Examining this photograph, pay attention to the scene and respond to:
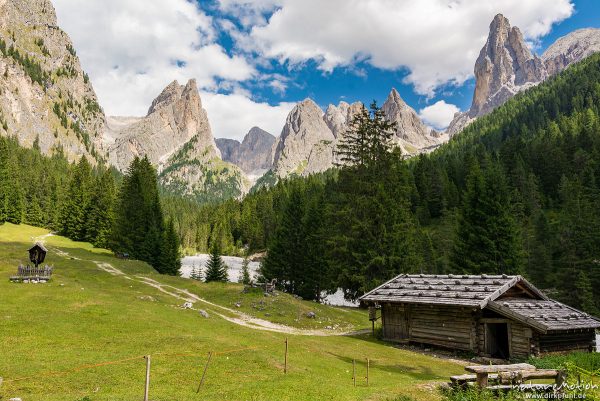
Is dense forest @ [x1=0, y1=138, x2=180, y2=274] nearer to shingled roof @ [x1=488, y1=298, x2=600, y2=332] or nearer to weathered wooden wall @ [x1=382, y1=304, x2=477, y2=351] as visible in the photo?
weathered wooden wall @ [x1=382, y1=304, x2=477, y2=351]

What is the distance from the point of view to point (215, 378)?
57.3 ft

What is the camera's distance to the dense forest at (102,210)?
79.6 meters

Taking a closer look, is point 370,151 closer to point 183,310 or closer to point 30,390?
point 183,310

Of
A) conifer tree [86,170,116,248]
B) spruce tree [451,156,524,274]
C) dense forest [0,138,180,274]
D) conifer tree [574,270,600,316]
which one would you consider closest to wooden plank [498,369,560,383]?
spruce tree [451,156,524,274]

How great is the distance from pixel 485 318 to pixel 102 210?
283 ft

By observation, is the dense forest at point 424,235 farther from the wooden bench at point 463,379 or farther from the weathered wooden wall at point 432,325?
the wooden bench at point 463,379

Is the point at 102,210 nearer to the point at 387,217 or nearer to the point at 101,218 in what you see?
the point at 101,218

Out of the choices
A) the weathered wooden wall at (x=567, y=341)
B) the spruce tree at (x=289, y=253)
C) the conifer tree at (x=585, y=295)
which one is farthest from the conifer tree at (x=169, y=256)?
the conifer tree at (x=585, y=295)

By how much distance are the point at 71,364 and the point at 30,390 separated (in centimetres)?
328

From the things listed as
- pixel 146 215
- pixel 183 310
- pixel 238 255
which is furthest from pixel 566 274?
pixel 238 255

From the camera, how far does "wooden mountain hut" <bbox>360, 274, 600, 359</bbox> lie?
26.8 metres

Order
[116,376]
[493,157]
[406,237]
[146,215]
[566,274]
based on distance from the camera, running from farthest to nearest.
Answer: [493,157] < [146,215] < [566,274] < [406,237] < [116,376]

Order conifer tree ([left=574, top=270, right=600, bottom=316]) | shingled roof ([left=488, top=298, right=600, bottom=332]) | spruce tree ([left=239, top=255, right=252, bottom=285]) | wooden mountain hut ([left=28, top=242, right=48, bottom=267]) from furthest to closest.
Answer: spruce tree ([left=239, top=255, right=252, bottom=285]) < conifer tree ([left=574, top=270, right=600, bottom=316]) < wooden mountain hut ([left=28, top=242, right=48, bottom=267]) < shingled roof ([left=488, top=298, right=600, bottom=332])

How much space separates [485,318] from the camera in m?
28.9
